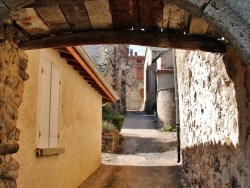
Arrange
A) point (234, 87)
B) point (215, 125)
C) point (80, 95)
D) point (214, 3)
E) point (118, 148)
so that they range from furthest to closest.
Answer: point (118, 148)
point (80, 95)
point (215, 125)
point (234, 87)
point (214, 3)

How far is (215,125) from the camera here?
4086 millimetres

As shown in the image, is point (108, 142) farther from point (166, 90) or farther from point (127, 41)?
point (127, 41)

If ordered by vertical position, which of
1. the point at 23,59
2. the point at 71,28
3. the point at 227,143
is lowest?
the point at 227,143

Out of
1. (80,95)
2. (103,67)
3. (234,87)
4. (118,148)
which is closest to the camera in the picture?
(234,87)

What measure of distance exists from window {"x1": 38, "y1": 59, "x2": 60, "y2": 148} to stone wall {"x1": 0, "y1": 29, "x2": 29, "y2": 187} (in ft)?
4.47

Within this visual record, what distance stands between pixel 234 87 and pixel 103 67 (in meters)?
14.5

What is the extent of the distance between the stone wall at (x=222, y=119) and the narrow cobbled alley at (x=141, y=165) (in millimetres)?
2965

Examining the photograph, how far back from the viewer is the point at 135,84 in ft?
116

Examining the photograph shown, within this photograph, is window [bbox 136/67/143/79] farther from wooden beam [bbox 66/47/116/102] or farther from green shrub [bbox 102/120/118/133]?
wooden beam [bbox 66/47/116/102]

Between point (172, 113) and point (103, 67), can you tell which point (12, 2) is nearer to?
point (103, 67)

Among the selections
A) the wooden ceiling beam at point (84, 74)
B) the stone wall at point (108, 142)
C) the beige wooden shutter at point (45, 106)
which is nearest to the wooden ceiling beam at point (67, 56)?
the beige wooden shutter at point (45, 106)

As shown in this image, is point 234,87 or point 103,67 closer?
point 234,87

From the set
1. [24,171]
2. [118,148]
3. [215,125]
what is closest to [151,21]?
[215,125]

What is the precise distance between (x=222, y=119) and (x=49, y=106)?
2629mm
